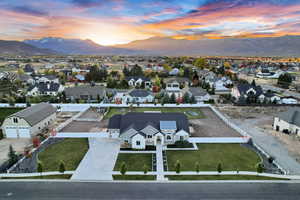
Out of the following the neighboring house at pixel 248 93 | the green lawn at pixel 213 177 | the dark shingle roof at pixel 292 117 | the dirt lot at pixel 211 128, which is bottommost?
the green lawn at pixel 213 177

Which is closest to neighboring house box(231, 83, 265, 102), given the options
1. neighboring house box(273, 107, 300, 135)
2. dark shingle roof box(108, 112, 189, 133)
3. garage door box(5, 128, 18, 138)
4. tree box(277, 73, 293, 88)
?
neighboring house box(273, 107, 300, 135)

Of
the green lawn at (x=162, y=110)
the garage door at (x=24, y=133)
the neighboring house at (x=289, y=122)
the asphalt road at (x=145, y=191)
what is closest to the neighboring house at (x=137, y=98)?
the green lawn at (x=162, y=110)

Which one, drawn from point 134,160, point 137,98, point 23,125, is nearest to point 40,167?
point 134,160

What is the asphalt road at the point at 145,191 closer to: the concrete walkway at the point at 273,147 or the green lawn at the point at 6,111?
the concrete walkway at the point at 273,147

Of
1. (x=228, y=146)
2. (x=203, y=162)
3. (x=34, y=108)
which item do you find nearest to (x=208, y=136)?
(x=228, y=146)

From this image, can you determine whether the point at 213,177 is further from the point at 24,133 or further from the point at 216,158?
the point at 24,133
